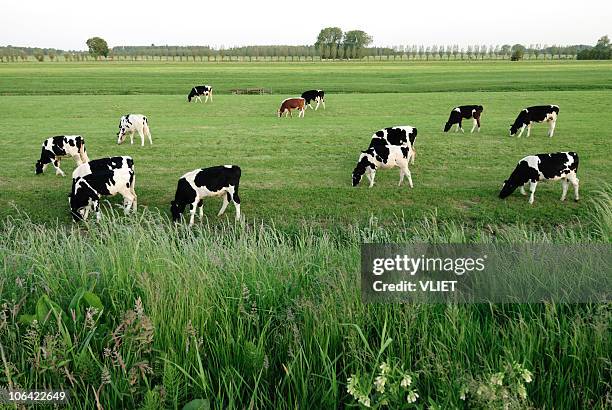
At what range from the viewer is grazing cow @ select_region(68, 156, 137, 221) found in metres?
10.5

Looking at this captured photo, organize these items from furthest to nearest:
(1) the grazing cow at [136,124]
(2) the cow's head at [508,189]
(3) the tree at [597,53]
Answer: (3) the tree at [597,53] < (1) the grazing cow at [136,124] < (2) the cow's head at [508,189]

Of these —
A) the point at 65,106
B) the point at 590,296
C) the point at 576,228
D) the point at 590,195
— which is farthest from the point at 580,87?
the point at 590,296

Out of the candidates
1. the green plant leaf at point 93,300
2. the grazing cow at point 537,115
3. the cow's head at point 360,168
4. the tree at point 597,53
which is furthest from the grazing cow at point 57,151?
the tree at point 597,53

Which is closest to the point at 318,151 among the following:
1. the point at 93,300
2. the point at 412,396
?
the point at 93,300

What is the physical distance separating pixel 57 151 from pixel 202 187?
6.88m

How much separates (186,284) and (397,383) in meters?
1.86

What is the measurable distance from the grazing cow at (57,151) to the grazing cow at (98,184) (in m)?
4.09

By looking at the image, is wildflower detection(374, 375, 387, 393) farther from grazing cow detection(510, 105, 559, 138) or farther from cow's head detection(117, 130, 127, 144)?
grazing cow detection(510, 105, 559, 138)

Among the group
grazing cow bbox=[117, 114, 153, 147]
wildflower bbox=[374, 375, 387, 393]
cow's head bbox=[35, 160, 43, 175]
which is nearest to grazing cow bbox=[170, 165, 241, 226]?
cow's head bbox=[35, 160, 43, 175]

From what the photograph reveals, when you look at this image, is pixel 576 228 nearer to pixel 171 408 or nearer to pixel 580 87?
pixel 171 408

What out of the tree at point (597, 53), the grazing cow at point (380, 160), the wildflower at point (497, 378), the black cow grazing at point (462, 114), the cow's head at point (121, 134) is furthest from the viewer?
the tree at point (597, 53)

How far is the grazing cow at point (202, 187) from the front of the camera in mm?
10531

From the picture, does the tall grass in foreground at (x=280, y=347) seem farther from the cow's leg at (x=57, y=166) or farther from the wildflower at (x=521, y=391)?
the cow's leg at (x=57, y=166)

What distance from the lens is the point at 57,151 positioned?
1476cm
